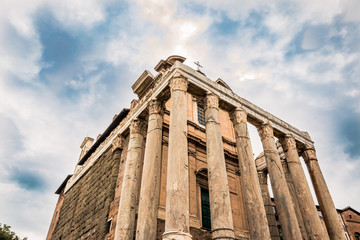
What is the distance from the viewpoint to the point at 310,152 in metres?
14.3

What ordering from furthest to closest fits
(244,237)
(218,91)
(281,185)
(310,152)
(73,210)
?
(73,210)
(310,152)
(244,237)
(218,91)
(281,185)

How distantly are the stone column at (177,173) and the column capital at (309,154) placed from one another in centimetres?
873

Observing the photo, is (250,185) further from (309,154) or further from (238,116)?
(309,154)

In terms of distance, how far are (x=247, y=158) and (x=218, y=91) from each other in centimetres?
338

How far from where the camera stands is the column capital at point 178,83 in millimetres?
10188

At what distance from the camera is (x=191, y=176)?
12.7 m

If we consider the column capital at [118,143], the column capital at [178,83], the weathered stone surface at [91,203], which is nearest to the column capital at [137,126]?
the column capital at [118,143]

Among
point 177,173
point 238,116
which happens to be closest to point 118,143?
point 238,116

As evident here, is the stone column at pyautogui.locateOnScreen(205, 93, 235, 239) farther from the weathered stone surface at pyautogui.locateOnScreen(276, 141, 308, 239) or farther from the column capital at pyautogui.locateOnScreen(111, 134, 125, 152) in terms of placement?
the weathered stone surface at pyautogui.locateOnScreen(276, 141, 308, 239)

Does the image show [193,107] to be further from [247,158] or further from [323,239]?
[323,239]

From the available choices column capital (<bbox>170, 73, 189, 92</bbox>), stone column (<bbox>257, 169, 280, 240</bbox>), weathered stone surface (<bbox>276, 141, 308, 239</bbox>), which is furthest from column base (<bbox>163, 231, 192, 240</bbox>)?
stone column (<bbox>257, 169, 280, 240</bbox>)

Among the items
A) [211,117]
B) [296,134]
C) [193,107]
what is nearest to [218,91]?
[211,117]

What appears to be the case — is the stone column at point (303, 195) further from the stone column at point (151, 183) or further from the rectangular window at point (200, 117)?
the stone column at point (151, 183)

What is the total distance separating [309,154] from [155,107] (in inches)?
367
